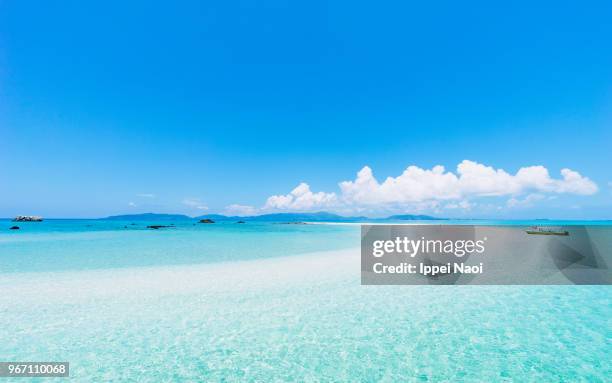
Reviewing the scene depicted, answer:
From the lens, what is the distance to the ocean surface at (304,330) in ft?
17.6

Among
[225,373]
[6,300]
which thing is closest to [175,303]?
[225,373]

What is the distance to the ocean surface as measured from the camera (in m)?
5.37

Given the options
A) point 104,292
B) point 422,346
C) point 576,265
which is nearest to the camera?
point 422,346

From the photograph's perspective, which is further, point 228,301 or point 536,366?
point 228,301

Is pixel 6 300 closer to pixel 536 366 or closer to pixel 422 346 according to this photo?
pixel 422 346

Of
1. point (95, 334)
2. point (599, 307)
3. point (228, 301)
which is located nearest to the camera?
point (95, 334)

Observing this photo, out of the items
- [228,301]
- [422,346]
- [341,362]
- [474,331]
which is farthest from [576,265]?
[228,301]

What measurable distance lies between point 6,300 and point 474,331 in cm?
1360

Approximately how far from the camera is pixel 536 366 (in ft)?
17.8

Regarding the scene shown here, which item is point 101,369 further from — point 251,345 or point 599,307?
point 599,307

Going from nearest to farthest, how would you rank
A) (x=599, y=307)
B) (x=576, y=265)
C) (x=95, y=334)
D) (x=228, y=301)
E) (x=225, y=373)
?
(x=225, y=373) → (x=95, y=334) → (x=599, y=307) → (x=228, y=301) → (x=576, y=265)

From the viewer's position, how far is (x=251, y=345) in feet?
20.8

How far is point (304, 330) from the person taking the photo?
23.3ft

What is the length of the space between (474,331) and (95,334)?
8919 millimetres
